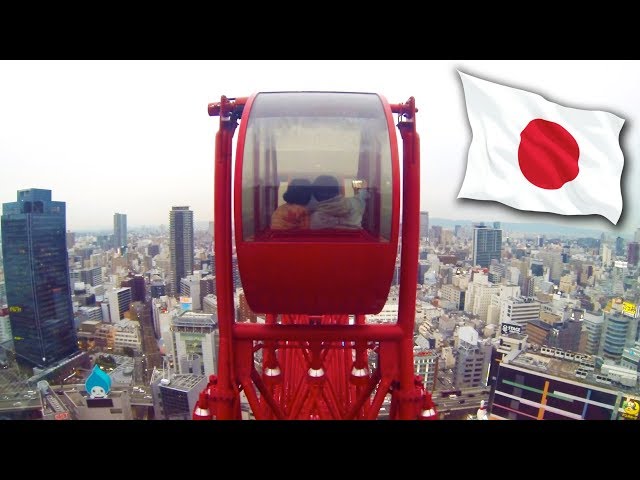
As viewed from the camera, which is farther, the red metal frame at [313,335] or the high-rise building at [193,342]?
the high-rise building at [193,342]

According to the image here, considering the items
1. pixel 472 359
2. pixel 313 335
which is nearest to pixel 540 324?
pixel 472 359

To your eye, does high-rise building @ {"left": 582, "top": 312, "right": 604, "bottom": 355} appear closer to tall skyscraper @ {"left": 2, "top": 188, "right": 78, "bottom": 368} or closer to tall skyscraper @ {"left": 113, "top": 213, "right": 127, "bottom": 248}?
tall skyscraper @ {"left": 113, "top": 213, "right": 127, "bottom": 248}

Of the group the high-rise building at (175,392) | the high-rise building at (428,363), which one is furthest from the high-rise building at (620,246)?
the high-rise building at (175,392)

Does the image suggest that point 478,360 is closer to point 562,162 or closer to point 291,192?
point 562,162

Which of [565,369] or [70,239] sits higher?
[70,239]

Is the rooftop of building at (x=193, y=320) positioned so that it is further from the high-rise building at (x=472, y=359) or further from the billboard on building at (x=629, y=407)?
the billboard on building at (x=629, y=407)

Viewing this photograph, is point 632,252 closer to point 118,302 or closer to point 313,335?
point 313,335
